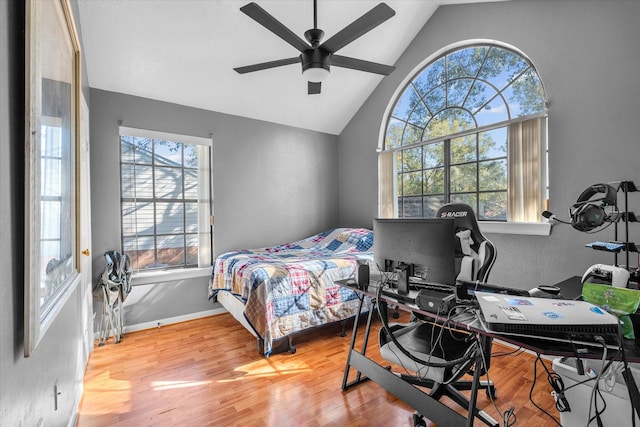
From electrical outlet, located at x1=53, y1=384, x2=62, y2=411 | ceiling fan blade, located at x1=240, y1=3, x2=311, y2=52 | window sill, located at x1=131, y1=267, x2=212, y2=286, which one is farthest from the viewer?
window sill, located at x1=131, y1=267, x2=212, y2=286

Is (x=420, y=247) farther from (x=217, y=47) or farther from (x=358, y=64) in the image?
(x=217, y=47)

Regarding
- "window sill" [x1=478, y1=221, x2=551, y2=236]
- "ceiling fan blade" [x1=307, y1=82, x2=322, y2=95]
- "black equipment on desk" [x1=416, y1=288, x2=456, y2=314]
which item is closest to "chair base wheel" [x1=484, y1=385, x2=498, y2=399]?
"black equipment on desk" [x1=416, y1=288, x2=456, y2=314]

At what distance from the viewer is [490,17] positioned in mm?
2893

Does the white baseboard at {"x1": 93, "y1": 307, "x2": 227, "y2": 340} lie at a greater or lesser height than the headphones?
lesser

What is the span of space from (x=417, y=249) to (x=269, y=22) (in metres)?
1.67

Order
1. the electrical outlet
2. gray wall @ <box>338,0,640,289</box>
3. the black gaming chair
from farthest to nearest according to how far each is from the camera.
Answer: gray wall @ <box>338,0,640,289</box> → the black gaming chair → the electrical outlet

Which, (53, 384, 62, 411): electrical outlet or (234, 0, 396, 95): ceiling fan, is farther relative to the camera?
(234, 0, 396, 95): ceiling fan

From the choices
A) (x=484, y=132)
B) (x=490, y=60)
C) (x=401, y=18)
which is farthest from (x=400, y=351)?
(x=401, y=18)

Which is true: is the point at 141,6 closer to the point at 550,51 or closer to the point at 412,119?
the point at 412,119

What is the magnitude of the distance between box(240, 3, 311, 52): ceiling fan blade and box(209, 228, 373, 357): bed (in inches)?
61.4

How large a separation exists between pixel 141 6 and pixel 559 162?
3758 millimetres

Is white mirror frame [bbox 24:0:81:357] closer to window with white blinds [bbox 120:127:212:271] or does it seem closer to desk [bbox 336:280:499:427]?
desk [bbox 336:280:499:427]

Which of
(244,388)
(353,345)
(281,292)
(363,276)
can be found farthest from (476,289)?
(244,388)

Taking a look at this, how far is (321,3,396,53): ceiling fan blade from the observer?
1812mm
